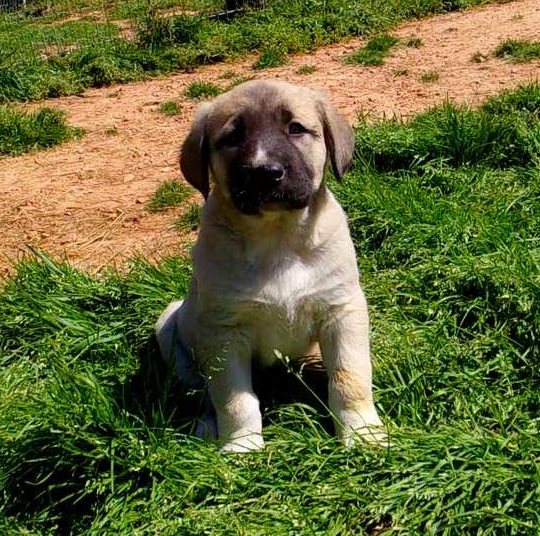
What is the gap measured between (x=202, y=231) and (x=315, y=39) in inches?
269

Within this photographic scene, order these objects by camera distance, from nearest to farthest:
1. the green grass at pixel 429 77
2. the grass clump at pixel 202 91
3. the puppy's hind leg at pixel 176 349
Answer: the puppy's hind leg at pixel 176 349 < the green grass at pixel 429 77 < the grass clump at pixel 202 91

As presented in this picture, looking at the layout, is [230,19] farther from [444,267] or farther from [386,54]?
[444,267]

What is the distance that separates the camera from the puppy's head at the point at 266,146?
2945 millimetres

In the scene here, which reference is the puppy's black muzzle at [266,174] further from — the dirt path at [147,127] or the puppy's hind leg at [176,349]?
the dirt path at [147,127]

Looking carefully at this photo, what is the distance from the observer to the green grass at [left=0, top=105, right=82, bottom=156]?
7.45m

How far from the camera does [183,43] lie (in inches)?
388

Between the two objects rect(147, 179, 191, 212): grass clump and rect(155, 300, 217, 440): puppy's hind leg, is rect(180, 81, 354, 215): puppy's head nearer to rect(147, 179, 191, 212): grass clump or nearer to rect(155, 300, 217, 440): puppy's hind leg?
rect(155, 300, 217, 440): puppy's hind leg

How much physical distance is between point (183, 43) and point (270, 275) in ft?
24.3

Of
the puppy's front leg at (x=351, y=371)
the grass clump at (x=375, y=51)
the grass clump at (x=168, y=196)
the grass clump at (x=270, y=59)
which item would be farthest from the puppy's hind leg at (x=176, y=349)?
the grass clump at (x=270, y=59)

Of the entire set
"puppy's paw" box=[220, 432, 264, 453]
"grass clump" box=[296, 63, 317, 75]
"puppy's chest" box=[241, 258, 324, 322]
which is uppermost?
"puppy's chest" box=[241, 258, 324, 322]

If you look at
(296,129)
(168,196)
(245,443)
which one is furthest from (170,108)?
(245,443)

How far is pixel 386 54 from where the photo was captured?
8625mm

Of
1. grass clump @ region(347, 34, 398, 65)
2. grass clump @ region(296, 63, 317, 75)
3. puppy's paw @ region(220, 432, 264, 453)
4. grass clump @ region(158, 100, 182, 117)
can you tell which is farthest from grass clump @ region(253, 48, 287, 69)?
puppy's paw @ region(220, 432, 264, 453)

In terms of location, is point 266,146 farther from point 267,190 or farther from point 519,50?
point 519,50
